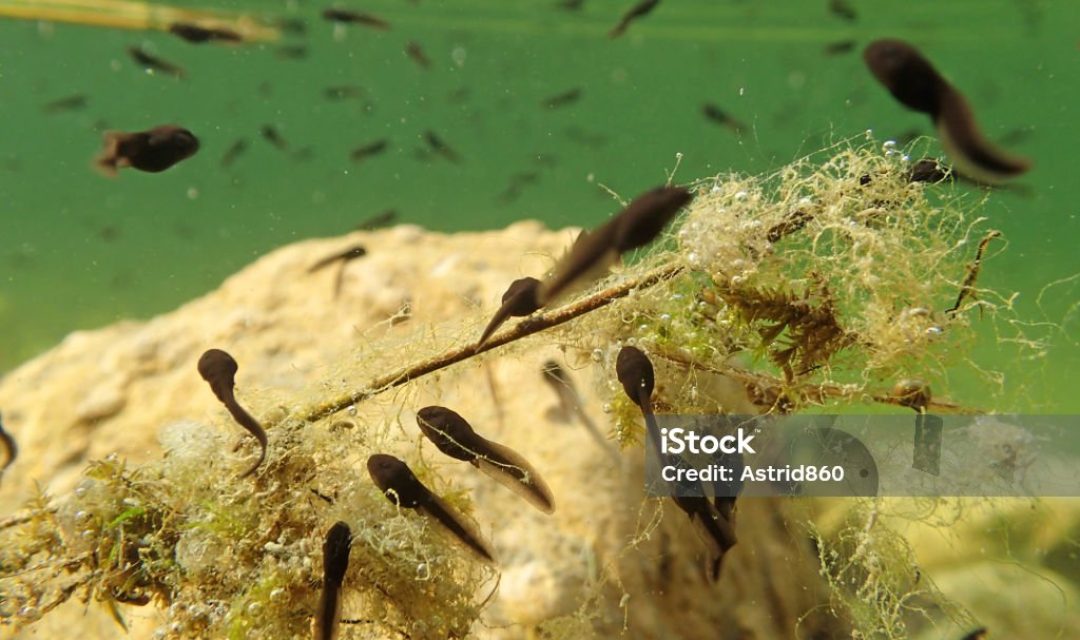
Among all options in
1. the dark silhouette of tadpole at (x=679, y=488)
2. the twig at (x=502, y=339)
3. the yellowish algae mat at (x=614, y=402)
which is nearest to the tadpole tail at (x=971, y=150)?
the yellowish algae mat at (x=614, y=402)

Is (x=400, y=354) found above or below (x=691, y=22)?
above

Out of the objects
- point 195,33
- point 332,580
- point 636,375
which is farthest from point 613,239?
point 195,33

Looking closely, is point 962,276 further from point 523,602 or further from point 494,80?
point 494,80

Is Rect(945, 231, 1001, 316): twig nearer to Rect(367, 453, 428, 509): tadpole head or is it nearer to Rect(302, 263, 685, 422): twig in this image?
Rect(302, 263, 685, 422): twig

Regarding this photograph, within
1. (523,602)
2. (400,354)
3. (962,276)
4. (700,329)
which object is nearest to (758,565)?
(523,602)

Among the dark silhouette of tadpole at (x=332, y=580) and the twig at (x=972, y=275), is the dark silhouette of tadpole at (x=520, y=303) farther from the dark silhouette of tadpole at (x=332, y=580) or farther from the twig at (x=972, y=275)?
the twig at (x=972, y=275)

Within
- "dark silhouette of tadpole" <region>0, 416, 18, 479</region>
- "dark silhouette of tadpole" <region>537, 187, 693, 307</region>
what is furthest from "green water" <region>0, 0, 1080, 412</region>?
"dark silhouette of tadpole" <region>537, 187, 693, 307</region>
